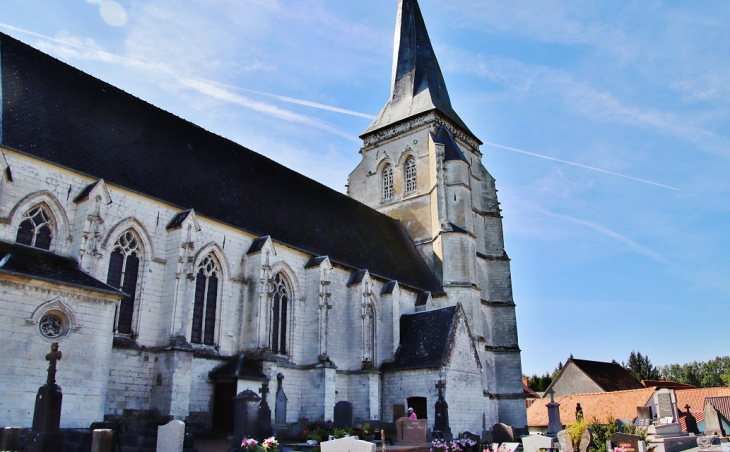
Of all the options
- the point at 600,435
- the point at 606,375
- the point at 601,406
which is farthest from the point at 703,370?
the point at 600,435

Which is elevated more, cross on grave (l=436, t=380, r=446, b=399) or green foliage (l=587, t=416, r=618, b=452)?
cross on grave (l=436, t=380, r=446, b=399)

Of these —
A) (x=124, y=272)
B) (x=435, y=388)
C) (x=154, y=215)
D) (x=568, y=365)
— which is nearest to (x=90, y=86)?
(x=154, y=215)

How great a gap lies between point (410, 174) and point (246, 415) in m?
19.6

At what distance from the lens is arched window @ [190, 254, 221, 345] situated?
1625 centimetres

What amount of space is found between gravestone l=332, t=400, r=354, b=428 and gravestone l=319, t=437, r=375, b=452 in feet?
29.2

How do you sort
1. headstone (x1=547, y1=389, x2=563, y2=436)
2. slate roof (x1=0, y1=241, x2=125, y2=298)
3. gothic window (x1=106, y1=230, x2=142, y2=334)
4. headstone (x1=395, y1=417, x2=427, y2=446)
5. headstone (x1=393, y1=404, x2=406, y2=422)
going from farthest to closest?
headstone (x1=547, y1=389, x2=563, y2=436), headstone (x1=393, y1=404, x2=406, y2=422), gothic window (x1=106, y1=230, x2=142, y2=334), headstone (x1=395, y1=417, x2=427, y2=446), slate roof (x1=0, y1=241, x2=125, y2=298)

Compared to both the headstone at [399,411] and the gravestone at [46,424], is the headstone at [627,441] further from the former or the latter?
the gravestone at [46,424]

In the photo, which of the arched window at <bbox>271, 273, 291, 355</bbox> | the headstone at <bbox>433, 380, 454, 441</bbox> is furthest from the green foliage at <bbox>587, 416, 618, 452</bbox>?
the arched window at <bbox>271, 273, 291, 355</bbox>

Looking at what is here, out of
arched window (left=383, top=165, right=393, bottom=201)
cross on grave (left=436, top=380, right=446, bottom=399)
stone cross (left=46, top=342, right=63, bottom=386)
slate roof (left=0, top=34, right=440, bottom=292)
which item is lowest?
cross on grave (left=436, top=380, right=446, bottom=399)

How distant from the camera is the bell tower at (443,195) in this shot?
2653 cm

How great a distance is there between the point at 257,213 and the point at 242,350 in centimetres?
491

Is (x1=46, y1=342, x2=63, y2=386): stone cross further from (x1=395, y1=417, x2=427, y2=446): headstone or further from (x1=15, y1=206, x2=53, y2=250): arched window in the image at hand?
(x1=395, y1=417, x2=427, y2=446): headstone

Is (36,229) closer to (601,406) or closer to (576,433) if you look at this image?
(576,433)

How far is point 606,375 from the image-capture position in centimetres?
4109
